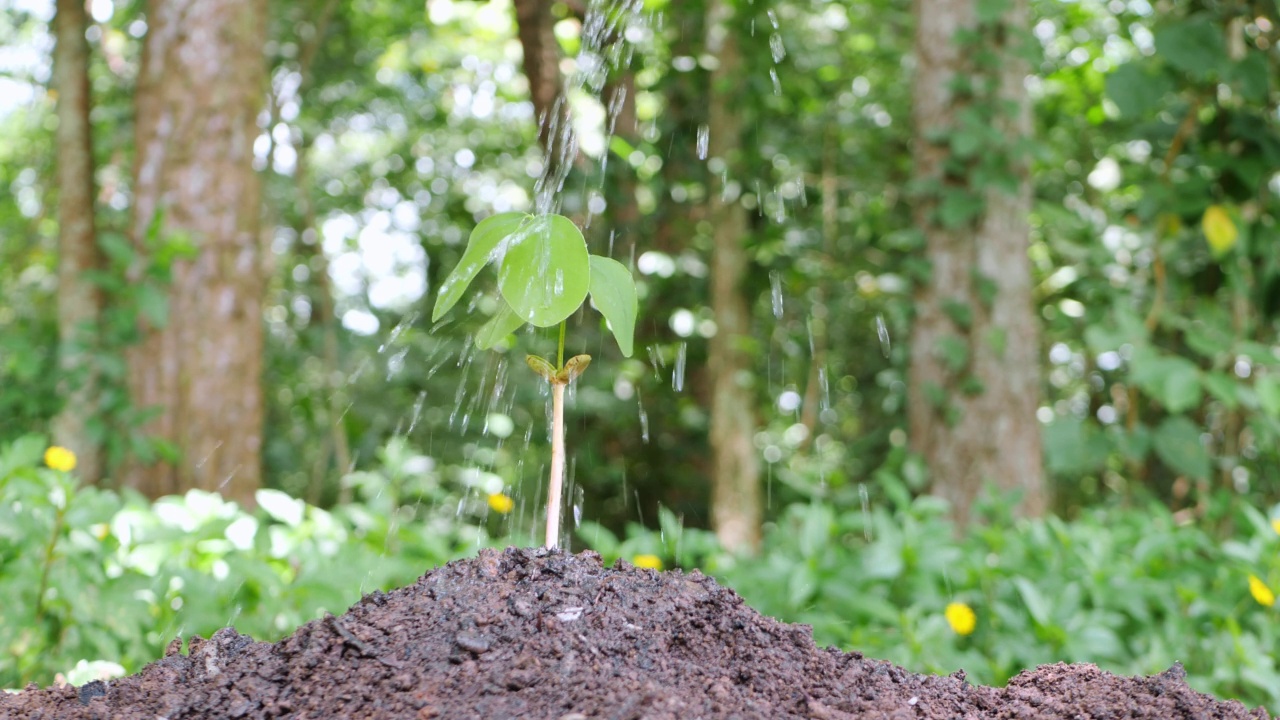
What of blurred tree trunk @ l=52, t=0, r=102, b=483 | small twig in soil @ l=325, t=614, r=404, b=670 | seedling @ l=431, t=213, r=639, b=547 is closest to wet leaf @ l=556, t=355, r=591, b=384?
seedling @ l=431, t=213, r=639, b=547

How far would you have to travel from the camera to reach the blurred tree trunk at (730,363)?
17.1ft

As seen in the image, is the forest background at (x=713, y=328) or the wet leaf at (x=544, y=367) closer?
the wet leaf at (x=544, y=367)

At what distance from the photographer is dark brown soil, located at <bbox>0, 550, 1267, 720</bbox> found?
1042mm

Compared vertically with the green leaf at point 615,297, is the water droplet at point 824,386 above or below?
above

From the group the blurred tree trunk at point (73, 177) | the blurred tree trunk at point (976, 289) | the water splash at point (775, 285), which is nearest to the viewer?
the blurred tree trunk at point (976, 289)

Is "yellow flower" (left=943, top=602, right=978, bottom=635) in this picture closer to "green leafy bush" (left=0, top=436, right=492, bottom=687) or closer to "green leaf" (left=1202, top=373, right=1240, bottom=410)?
"green leafy bush" (left=0, top=436, right=492, bottom=687)

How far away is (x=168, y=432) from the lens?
11.1 ft

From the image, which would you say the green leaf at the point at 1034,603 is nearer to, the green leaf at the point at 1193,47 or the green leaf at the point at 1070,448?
the green leaf at the point at 1070,448

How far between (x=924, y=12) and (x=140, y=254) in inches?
117

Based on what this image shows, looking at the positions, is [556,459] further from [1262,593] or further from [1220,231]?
[1220,231]

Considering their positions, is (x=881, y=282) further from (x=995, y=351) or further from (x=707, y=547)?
(x=707, y=547)

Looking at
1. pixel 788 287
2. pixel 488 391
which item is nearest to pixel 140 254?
pixel 488 391

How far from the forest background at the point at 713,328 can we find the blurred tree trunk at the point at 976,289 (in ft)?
0.04

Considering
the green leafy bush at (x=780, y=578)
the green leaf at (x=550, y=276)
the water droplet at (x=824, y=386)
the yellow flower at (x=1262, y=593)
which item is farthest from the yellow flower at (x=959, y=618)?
the water droplet at (x=824, y=386)
